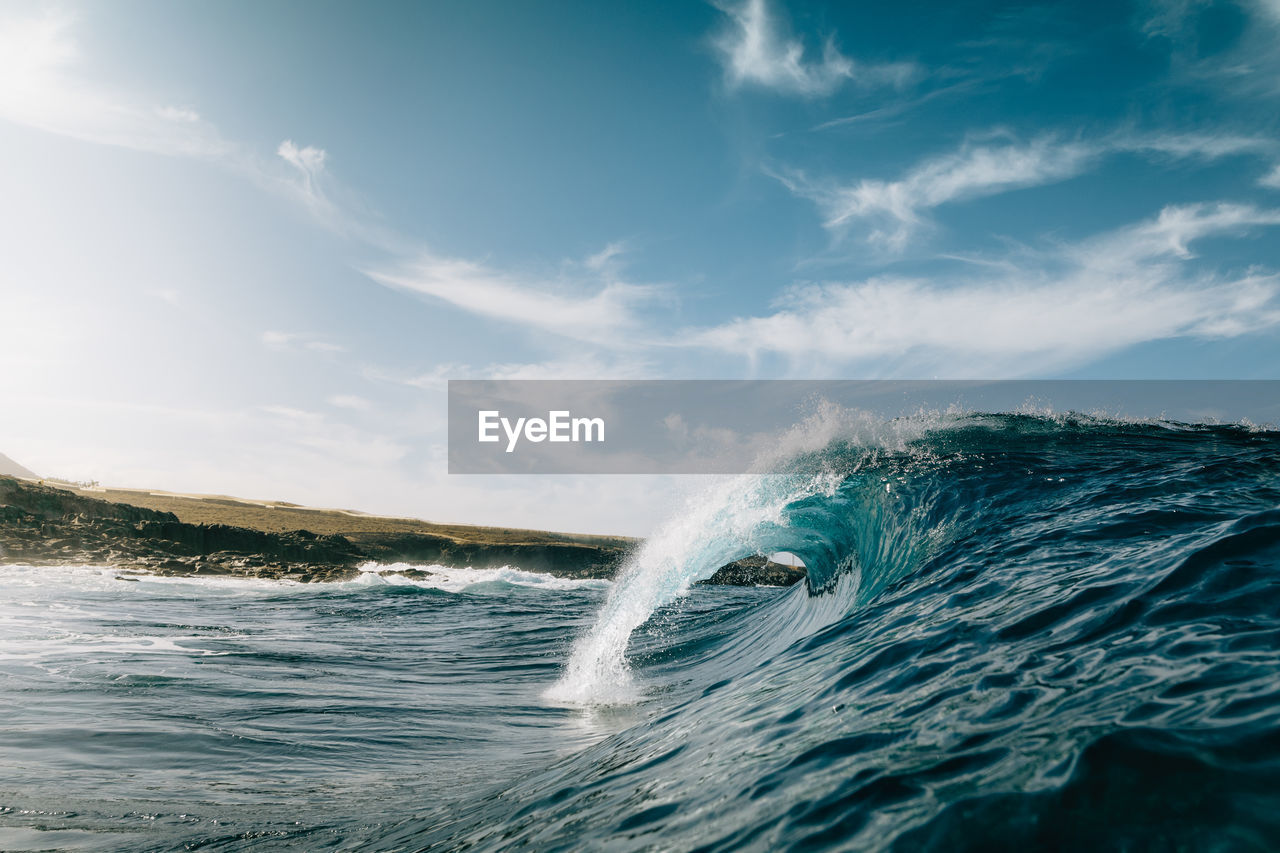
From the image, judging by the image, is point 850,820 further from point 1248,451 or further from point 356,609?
point 356,609

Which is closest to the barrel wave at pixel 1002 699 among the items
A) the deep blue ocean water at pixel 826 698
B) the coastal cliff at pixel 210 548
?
the deep blue ocean water at pixel 826 698

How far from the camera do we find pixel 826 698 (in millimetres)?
3885

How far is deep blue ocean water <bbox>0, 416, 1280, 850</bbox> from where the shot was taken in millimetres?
2250

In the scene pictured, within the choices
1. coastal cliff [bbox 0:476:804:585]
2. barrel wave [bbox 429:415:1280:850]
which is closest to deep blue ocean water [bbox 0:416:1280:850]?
barrel wave [bbox 429:415:1280:850]

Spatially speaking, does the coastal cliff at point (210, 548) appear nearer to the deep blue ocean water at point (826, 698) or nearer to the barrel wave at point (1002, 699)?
the deep blue ocean water at point (826, 698)

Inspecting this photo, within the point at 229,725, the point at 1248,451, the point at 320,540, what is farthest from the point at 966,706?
the point at 320,540

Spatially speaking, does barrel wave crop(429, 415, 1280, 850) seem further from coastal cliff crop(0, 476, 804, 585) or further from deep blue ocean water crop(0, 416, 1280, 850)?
coastal cliff crop(0, 476, 804, 585)

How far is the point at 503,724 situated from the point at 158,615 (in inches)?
472

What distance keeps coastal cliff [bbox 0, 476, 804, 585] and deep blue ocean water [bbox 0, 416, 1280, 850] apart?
32.3ft

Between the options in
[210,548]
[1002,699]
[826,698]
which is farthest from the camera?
[210,548]

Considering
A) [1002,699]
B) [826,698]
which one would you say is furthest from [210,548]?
[1002,699]

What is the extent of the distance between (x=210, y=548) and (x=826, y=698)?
43.4 m

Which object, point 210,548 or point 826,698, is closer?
point 826,698

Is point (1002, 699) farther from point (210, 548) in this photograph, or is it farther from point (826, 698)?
point (210, 548)
